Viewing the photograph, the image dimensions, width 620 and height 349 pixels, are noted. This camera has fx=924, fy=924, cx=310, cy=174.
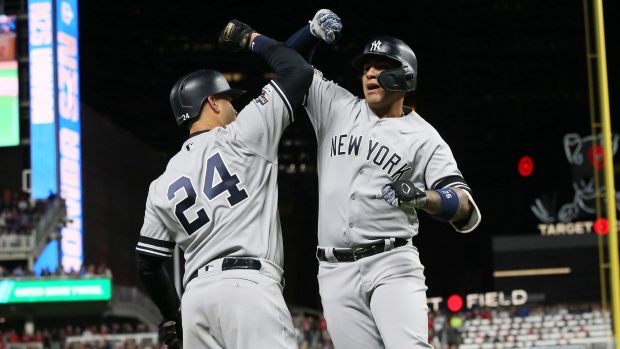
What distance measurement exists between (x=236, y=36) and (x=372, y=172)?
3.27ft

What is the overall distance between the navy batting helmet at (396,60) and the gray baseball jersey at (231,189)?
1.69 feet

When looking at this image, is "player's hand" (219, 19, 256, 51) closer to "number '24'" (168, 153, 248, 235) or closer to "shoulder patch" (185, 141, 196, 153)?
"shoulder patch" (185, 141, 196, 153)

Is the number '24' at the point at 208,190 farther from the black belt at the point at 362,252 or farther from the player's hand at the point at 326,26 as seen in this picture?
the player's hand at the point at 326,26

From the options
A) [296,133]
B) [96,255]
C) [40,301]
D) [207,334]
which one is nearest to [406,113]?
[207,334]

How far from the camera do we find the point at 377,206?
4.32 meters

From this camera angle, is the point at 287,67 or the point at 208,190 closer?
the point at 208,190

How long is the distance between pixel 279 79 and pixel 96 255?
31.1 meters

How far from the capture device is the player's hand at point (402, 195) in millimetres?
3830

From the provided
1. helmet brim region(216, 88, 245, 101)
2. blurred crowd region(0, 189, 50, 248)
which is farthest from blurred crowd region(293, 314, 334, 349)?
helmet brim region(216, 88, 245, 101)

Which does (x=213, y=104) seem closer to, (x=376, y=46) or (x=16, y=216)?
(x=376, y=46)

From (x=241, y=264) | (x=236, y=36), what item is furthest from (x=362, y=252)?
(x=236, y=36)

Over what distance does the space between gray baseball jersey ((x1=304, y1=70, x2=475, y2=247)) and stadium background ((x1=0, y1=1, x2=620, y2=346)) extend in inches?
1510

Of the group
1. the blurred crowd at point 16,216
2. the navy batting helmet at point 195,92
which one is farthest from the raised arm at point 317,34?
the blurred crowd at point 16,216

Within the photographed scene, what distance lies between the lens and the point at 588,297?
159 ft
